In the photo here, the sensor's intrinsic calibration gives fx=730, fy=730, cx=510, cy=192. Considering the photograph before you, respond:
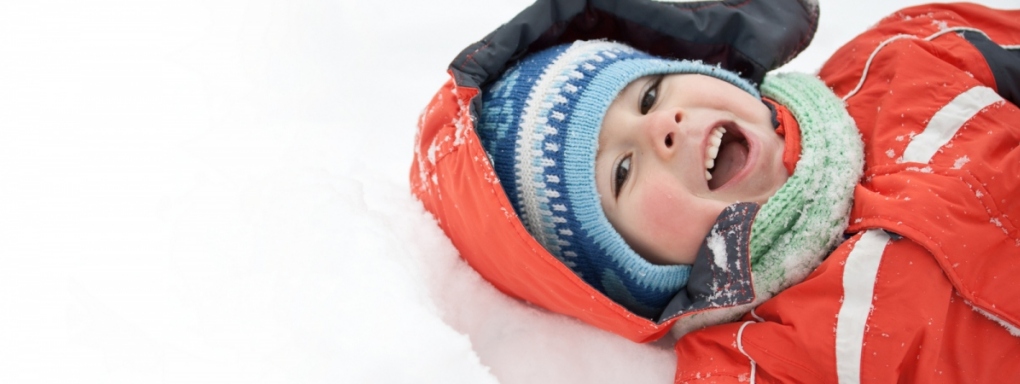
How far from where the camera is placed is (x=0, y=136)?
1.37 meters

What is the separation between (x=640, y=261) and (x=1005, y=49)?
2.67 feet

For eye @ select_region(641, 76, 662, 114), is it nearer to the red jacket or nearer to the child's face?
the child's face

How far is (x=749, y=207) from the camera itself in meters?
1.05

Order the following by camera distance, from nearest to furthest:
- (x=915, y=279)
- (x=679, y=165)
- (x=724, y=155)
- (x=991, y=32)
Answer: (x=915, y=279)
(x=679, y=165)
(x=724, y=155)
(x=991, y=32)

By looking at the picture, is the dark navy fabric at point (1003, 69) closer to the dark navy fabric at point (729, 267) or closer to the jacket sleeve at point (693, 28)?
the jacket sleeve at point (693, 28)

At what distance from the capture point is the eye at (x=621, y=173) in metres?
1.14

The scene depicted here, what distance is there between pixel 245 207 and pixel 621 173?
0.60 m

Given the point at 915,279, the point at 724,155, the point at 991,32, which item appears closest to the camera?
the point at 915,279

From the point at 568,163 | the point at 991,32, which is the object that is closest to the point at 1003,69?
the point at 991,32

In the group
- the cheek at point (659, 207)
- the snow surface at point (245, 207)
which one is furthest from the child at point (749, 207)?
the snow surface at point (245, 207)

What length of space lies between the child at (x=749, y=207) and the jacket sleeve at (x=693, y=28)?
0.49 feet

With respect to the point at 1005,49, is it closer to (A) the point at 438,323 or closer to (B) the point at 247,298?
(A) the point at 438,323

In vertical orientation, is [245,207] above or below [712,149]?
below

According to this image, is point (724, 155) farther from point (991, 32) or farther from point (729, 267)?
point (991, 32)
